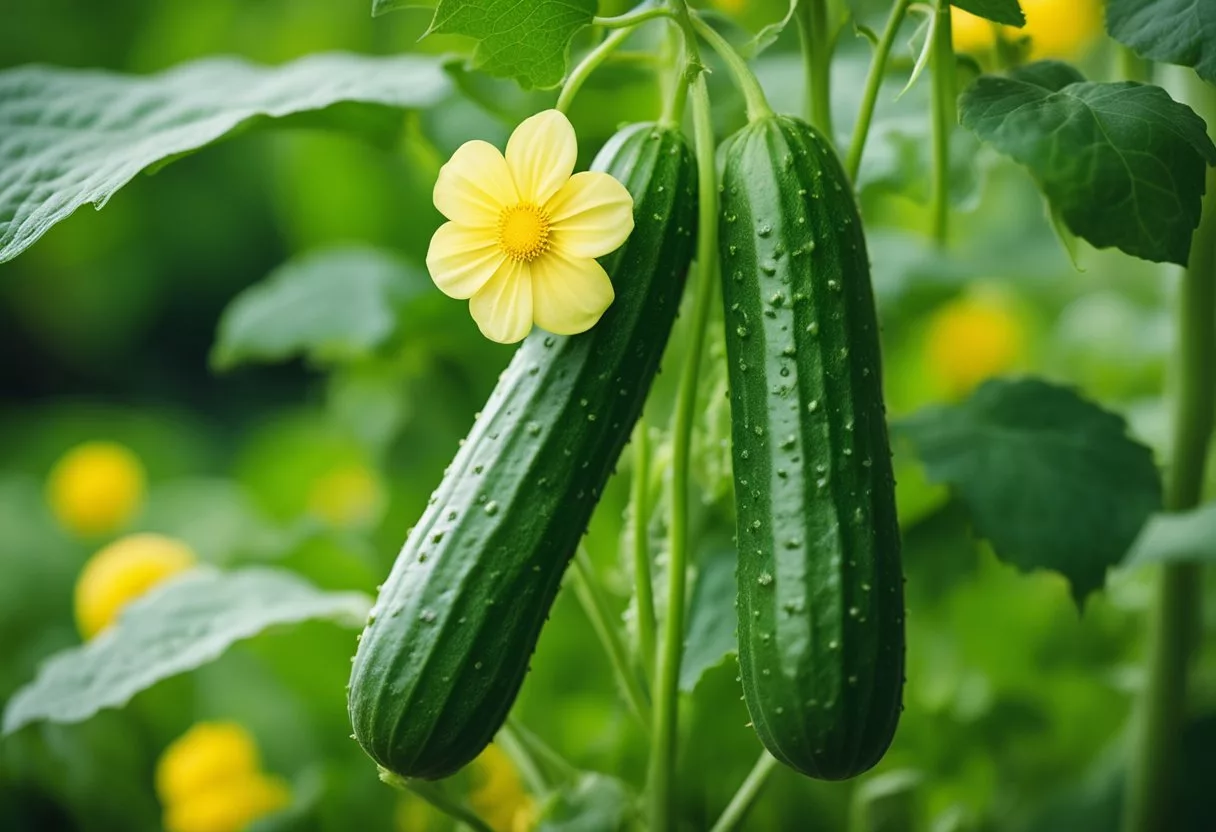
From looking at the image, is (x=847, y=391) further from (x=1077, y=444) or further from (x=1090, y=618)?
(x=1090, y=618)

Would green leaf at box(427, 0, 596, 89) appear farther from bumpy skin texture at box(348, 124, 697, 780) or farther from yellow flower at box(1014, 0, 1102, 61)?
yellow flower at box(1014, 0, 1102, 61)

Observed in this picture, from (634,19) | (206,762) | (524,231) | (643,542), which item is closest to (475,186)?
(524,231)

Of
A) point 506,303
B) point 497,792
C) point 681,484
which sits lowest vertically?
point 497,792

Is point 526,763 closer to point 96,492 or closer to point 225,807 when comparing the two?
point 225,807

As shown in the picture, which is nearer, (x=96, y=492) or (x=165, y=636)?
(x=165, y=636)

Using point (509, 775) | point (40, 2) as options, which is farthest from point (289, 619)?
point (40, 2)

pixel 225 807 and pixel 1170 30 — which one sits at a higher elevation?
pixel 1170 30

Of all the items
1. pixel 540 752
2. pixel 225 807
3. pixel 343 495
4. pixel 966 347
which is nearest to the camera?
pixel 540 752
